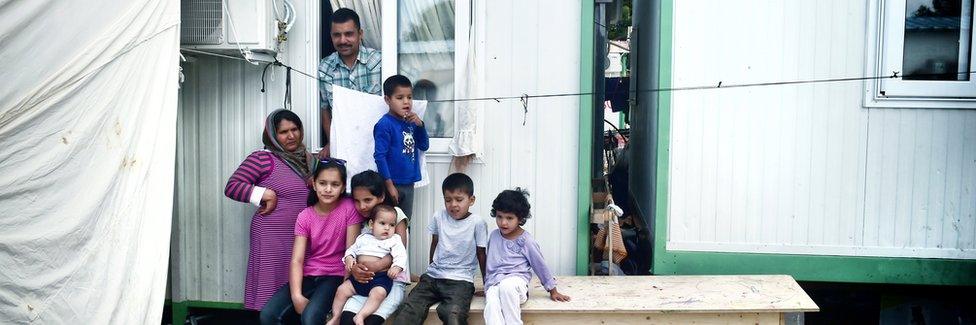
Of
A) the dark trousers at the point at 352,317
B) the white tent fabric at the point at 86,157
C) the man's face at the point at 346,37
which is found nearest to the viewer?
the white tent fabric at the point at 86,157

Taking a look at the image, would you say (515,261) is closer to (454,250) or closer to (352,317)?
(454,250)

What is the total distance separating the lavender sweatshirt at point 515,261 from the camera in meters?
4.05

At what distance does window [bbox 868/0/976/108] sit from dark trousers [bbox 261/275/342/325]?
10.2ft

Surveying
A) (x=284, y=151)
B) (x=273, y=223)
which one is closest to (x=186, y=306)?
(x=273, y=223)

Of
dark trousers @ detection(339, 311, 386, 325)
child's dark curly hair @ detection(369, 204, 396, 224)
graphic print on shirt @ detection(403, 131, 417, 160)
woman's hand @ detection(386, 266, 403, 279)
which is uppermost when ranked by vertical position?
graphic print on shirt @ detection(403, 131, 417, 160)

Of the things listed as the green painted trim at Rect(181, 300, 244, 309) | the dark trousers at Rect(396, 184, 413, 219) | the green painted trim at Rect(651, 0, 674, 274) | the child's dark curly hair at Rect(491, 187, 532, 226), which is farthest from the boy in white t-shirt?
the green painted trim at Rect(181, 300, 244, 309)

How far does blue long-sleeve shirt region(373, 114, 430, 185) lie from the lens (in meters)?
4.31

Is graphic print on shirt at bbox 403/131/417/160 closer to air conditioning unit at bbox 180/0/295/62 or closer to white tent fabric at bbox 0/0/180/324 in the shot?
air conditioning unit at bbox 180/0/295/62

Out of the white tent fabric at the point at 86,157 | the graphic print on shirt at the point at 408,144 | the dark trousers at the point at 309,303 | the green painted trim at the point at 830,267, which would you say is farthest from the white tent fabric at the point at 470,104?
the white tent fabric at the point at 86,157

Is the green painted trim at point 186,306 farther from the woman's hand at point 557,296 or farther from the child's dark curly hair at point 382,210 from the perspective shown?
the woman's hand at point 557,296

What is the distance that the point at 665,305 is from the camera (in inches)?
160

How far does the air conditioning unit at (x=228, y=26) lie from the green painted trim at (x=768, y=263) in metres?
2.25

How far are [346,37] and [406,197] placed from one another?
991mm

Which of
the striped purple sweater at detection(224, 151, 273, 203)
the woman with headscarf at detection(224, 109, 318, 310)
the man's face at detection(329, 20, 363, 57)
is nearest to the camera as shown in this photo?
the striped purple sweater at detection(224, 151, 273, 203)
